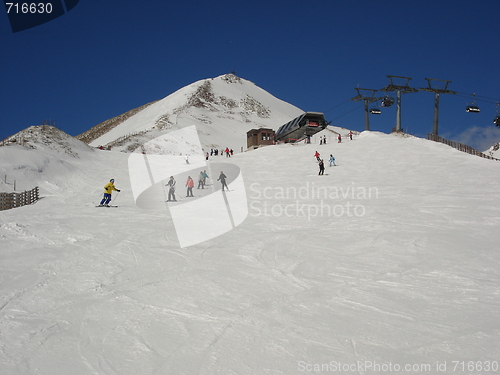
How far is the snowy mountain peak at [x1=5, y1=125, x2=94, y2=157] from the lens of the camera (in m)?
32.2

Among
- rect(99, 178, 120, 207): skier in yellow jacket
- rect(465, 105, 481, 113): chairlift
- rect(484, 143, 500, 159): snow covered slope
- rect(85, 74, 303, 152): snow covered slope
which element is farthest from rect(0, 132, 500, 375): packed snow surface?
rect(484, 143, 500, 159): snow covered slope

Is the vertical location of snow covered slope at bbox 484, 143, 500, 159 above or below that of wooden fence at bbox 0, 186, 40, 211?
below

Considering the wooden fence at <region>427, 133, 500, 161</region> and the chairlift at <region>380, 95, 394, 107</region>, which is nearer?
the wooden fence at <region>427, 133, 500, 161</region>

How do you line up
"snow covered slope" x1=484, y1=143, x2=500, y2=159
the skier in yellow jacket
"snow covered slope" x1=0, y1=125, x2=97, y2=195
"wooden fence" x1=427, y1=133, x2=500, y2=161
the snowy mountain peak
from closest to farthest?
the skier in yellow jacket → "snow covered slope" x1=0, y1=125, x2=97, y2=195 → "wooden fence" x1=427, y1=133, x2=500, y2=161 → the snowy mountain peak → "snow covered slope" x1=484, y1=143, x2=500, y2=159

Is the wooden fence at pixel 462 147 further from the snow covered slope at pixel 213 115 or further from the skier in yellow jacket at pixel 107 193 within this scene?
the snow covered slope at pixel 213 115

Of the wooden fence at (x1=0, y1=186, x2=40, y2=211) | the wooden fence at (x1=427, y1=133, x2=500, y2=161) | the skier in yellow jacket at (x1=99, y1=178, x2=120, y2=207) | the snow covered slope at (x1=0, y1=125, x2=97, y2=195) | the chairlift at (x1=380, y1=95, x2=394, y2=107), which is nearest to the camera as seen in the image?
the skier in yellow jacket at (x1=99, y1=178, x2=120, y2=207)

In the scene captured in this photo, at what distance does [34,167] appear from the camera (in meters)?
27.0

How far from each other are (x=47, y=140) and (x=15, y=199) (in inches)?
705

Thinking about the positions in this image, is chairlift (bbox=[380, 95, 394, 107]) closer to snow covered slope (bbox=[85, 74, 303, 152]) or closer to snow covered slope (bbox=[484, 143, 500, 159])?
snow covered slope (bbox=[484, 143, 500, 159])

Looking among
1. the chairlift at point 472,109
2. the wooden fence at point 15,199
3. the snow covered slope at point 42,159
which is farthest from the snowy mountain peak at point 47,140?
the chairlift at point 472,109

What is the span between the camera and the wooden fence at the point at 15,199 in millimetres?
18094

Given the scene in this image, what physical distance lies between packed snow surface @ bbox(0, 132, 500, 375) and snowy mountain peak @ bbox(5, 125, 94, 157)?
64.9 feet

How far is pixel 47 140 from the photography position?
113 ft

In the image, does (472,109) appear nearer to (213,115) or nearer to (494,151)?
(494,151)
